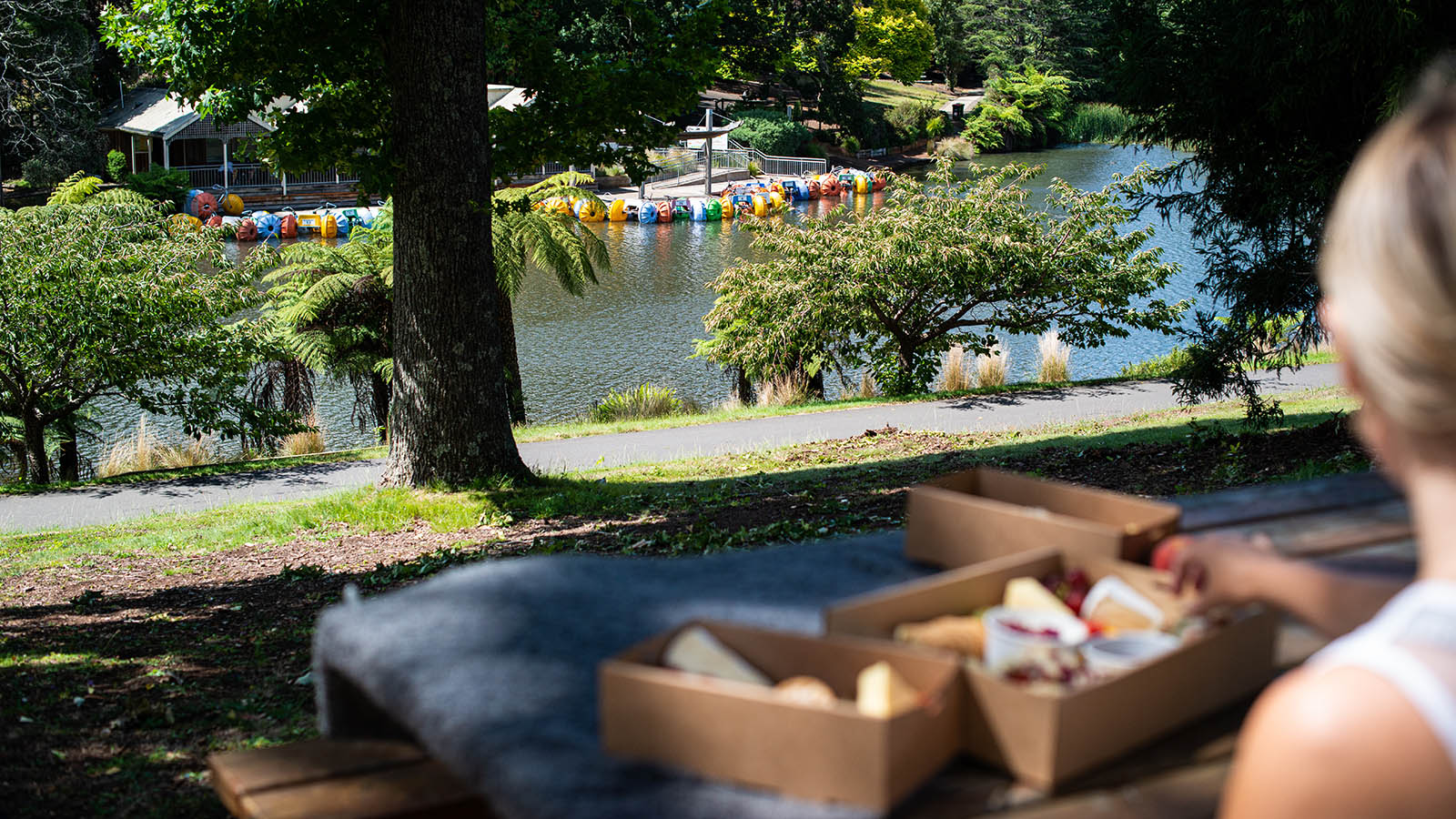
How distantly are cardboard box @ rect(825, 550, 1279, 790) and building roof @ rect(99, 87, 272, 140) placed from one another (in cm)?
3908

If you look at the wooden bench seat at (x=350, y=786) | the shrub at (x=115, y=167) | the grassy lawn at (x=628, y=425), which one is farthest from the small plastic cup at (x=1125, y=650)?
the shrub at (x=115, y=167)

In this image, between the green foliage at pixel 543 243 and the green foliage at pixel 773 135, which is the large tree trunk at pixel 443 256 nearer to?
the green foliage at pixel 543 243

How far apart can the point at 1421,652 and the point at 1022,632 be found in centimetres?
69

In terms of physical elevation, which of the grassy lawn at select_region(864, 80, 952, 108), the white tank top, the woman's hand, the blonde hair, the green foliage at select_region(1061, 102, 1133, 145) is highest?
the grassy lawn at select_region(864, 80, 952, 108)

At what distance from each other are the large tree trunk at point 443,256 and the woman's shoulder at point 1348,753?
Result: 27.0ft

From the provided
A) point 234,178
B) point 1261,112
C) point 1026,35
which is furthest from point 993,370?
point 1026,35

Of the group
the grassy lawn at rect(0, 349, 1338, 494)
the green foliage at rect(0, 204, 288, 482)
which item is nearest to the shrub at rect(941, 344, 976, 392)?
the grassy lawn at rect(0, 349, 1338, 494)

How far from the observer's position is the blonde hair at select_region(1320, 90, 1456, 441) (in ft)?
3.04

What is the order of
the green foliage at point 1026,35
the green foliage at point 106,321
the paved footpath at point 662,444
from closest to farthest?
the paved footpath at point 662,444
the green foliage at point 106,321
the green foliage at point 1026,35

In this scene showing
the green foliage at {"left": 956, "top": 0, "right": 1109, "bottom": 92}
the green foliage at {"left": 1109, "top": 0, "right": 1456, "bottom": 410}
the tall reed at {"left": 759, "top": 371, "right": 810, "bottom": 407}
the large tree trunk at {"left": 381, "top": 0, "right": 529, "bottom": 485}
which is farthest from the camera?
the green foliage at {"left": 956, "top": 0, "right": 1109, "bottom": 92}

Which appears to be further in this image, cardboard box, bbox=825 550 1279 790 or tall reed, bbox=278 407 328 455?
tall reed, bbox=278 407 328 455

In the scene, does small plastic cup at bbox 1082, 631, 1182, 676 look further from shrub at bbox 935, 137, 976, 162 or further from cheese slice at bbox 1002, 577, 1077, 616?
shrub at bbox 935, 137, 976, 162

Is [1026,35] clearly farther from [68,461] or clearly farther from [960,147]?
[68,461]

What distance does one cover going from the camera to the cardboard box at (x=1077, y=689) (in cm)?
138
